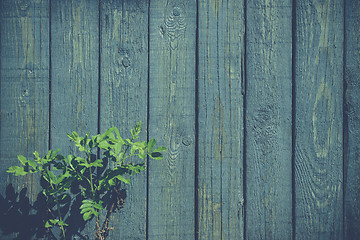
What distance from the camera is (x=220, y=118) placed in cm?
166

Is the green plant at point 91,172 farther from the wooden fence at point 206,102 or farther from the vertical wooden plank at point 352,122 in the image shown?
the vertical wooden plank at point 352,122

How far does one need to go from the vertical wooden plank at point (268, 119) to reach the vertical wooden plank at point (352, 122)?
299mm

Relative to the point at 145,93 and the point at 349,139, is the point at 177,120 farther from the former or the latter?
the point at 349,139

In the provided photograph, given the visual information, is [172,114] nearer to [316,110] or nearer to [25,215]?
[316,110]

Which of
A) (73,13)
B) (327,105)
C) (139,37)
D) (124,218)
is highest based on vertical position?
(73,13)

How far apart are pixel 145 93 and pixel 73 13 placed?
1.72 feet

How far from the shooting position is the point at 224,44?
166 cm

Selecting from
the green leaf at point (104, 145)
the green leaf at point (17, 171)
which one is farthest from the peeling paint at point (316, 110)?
the green leaf at point (17, 171)

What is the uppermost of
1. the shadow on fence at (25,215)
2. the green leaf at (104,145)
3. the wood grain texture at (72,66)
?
the wood grain texture at (72,66)

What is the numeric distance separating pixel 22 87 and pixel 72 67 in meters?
0.26

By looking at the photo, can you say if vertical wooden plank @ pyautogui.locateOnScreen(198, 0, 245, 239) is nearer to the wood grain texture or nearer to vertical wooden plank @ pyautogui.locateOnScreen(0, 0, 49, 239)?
the wood grain texture

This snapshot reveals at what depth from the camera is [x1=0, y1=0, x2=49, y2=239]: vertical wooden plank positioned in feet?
5.24

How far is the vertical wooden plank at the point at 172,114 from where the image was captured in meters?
1.64

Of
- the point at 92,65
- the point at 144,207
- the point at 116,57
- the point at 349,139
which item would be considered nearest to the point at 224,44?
the point at 116,57
